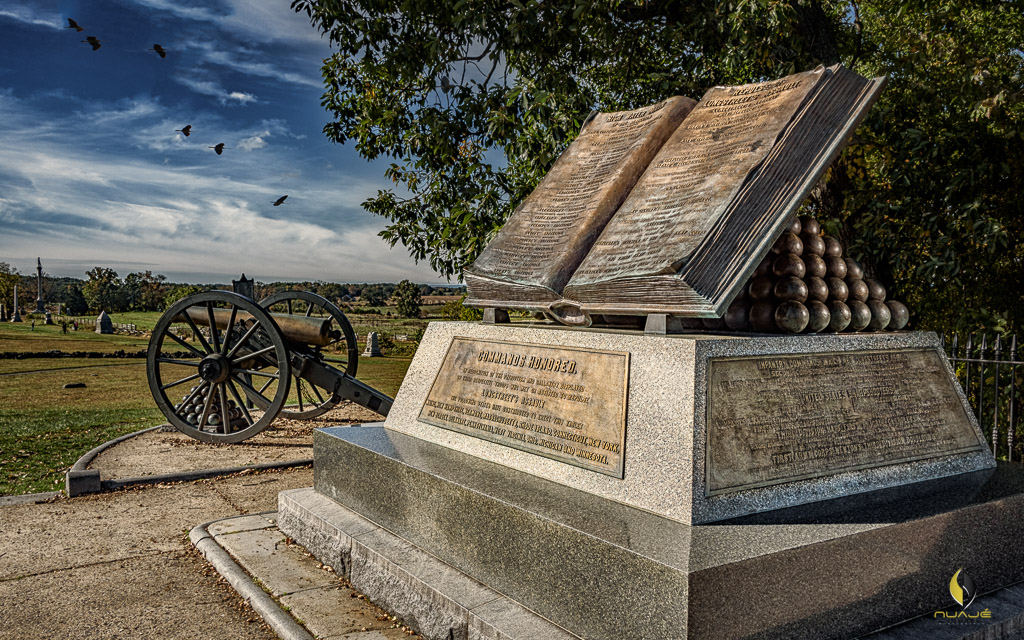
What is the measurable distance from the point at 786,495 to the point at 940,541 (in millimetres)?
638

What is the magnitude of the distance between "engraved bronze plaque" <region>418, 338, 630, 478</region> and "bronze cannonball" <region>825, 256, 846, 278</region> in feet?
4.04

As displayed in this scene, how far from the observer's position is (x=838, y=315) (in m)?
3.47

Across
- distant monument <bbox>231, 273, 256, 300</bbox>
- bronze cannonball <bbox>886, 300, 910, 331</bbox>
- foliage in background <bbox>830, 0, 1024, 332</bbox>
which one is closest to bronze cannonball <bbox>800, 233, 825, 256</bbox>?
bronze cannonball <bbox>886, 300, 910, 331</bbox>

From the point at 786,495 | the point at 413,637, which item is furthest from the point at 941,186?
the point at 413,637

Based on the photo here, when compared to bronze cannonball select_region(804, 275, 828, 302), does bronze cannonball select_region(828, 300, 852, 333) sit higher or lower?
lower

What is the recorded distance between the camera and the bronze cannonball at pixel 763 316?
344 centimetres

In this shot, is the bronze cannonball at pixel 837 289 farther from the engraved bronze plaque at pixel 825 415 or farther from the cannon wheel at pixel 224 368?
the cannon wheel at pixel 224 368

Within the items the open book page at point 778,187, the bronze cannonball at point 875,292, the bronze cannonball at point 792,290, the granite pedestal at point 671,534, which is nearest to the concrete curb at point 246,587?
the granite pedestal at point 671,534

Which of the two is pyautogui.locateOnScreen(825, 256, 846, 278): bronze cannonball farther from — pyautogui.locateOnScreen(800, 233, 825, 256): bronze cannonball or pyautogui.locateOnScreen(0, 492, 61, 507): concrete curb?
pyautogui.locateOnScreen(0, 492, 61, 507): concrete curb

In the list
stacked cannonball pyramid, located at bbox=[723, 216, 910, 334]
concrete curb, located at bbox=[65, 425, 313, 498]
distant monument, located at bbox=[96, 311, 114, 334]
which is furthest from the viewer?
distant monument, located at bbox=[96, 311, 114, 334]

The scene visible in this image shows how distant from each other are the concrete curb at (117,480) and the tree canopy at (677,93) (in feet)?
10.1

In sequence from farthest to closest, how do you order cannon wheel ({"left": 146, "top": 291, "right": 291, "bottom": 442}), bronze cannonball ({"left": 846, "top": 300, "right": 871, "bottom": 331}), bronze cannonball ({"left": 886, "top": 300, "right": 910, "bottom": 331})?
cannon wheel ({"left": 146, "top": 291, "right": 291, "bottom": 442}), bronze cannonball ({"left": 886, "top": 300, "right": 910, "bottom": 331}), bronze cannonball ({"left": 846, "top": 300, "right": 871, "bottom": 331})

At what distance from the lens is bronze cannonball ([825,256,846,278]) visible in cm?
359

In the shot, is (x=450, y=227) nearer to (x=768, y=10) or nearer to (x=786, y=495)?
(x=768, y=10)
